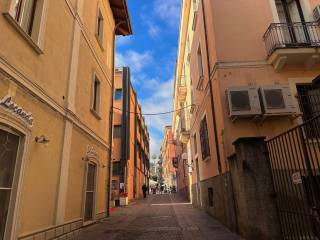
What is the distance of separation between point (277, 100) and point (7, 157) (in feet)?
24.3

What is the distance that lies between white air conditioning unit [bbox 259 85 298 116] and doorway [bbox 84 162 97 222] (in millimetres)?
6447

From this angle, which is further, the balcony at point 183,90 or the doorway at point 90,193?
the balcony at point 183,90

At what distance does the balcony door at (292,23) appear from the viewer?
30.2 feet

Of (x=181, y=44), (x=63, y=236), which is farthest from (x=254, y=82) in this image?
(x=181, y=44)

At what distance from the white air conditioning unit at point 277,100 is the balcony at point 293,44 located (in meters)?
1.15

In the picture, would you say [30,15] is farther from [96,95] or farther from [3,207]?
[96,95]

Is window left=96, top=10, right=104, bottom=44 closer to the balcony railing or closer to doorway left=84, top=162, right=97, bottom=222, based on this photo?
doorway left=84, top=162, right=97, bottom=222

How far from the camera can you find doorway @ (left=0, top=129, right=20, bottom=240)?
183 inches

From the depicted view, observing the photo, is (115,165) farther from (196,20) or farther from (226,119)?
(226,119)

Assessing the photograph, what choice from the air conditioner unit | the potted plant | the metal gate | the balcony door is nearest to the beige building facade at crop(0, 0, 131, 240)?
the air conditioner unit

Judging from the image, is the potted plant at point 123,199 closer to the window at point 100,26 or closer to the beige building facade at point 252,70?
the beige building facade at point 252,70

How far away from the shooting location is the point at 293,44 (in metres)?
8.59

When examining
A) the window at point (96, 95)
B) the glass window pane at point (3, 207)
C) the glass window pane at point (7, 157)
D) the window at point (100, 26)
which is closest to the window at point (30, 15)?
the glass window pane at point (7, 157)

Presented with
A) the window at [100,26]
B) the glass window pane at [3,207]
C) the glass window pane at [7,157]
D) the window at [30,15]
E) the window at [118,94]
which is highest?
the window at [118,94]
